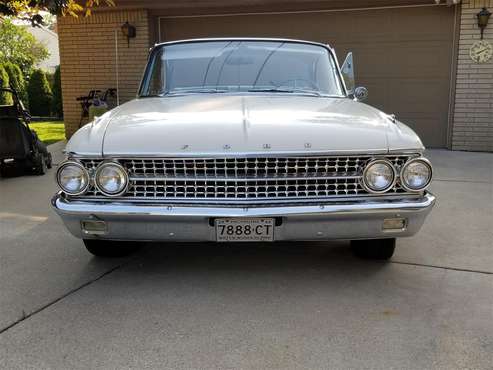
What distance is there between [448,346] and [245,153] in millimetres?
1547

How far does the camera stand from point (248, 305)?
130 inches

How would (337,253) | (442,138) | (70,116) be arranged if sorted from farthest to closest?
(70,116), (442,138), (337,253)

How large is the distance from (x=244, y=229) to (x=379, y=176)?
90 cm

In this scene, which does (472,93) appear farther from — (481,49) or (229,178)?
(229,178)

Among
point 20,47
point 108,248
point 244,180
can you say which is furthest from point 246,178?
point 20,47

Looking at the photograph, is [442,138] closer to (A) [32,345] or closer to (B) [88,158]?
(B) [88,158]

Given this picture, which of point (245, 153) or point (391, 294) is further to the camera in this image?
point (391, 294)

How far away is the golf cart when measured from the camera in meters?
7.30

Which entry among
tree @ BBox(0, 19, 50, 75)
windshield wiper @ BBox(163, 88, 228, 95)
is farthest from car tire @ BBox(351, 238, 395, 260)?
tree @ BBox(0, 19, 50, 75)

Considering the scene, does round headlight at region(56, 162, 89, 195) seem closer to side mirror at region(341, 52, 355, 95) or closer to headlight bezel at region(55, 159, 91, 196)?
headlight bezel at region(55, 159, 91, 196)

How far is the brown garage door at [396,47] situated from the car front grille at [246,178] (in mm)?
7023

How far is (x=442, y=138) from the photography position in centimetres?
986

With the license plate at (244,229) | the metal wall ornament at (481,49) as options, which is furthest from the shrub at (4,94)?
the license plate at (244,229)

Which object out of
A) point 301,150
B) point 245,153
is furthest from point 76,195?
point 301,150
